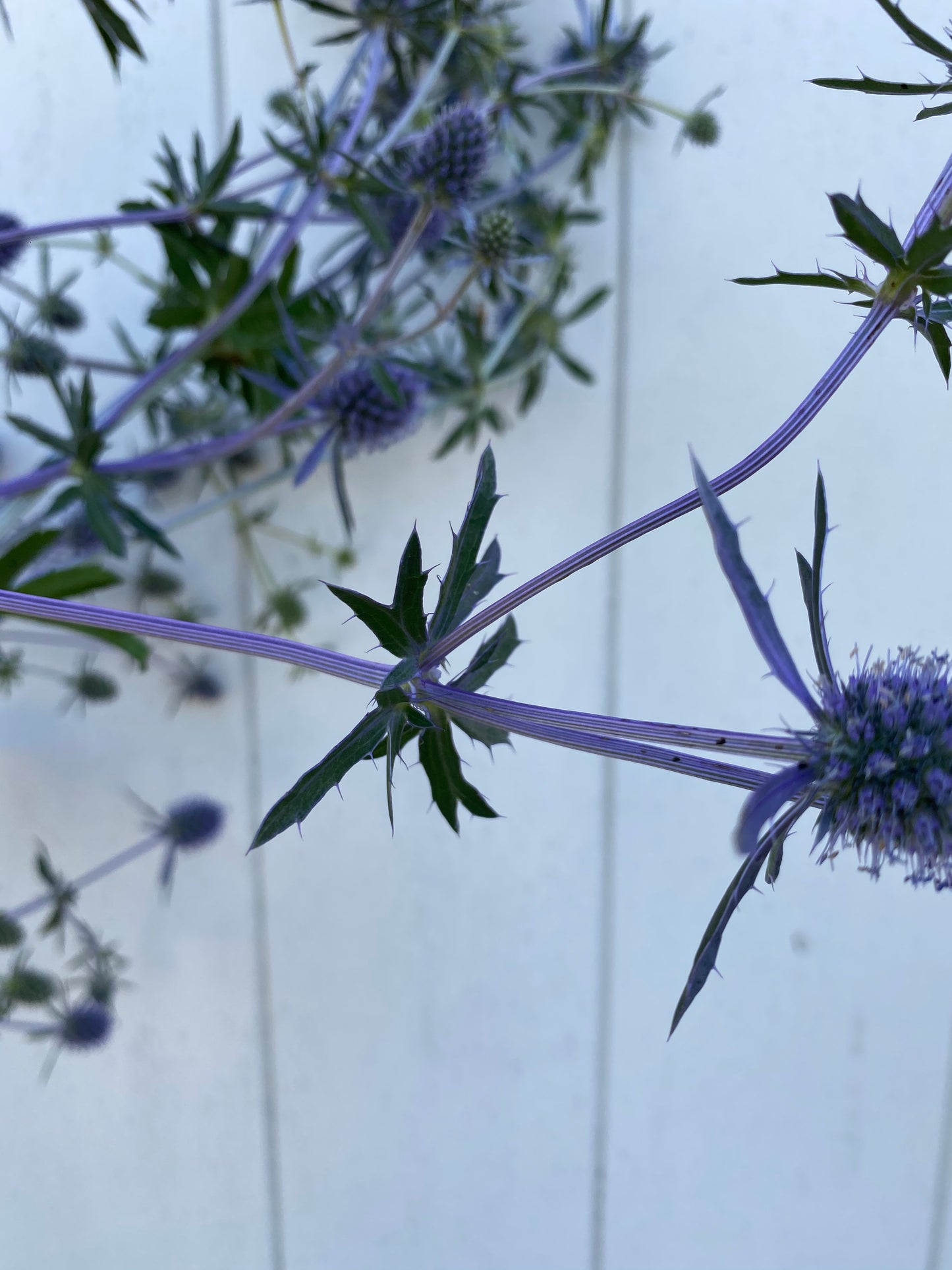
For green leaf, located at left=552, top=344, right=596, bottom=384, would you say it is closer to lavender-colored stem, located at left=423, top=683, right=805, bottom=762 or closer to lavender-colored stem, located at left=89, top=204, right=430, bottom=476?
lavender-colored stem, located at left=89, top=204, right=430, bottom=476

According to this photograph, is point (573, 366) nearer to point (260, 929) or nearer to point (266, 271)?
point (266, 271)

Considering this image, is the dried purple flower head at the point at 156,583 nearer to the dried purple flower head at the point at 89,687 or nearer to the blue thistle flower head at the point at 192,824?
Answer: the dried purple flower head at the point at 89,687

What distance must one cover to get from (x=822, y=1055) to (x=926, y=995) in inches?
4.9

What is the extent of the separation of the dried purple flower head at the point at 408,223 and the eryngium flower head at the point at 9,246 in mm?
288

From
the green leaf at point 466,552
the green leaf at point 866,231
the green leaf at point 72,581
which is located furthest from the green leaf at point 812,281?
the green leaf at point 72,581

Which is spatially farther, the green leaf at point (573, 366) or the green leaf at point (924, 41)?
the green leaf at point (573, 366)

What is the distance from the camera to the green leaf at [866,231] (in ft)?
1.06

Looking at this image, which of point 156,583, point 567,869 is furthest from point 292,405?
point 567,869

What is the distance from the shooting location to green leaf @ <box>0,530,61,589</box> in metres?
0.51

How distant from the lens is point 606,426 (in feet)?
2.87

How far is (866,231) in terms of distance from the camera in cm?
33

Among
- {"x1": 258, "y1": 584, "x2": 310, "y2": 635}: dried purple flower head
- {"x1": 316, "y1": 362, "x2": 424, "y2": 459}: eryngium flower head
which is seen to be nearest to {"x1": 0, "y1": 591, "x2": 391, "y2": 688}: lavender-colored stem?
Answer: {"x1": 316, "y1": 362, "x2": 424, "y2": 459}: eryngium flower head

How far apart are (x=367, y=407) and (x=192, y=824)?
1.42 feet

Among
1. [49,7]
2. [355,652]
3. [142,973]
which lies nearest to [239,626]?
[355,652]
